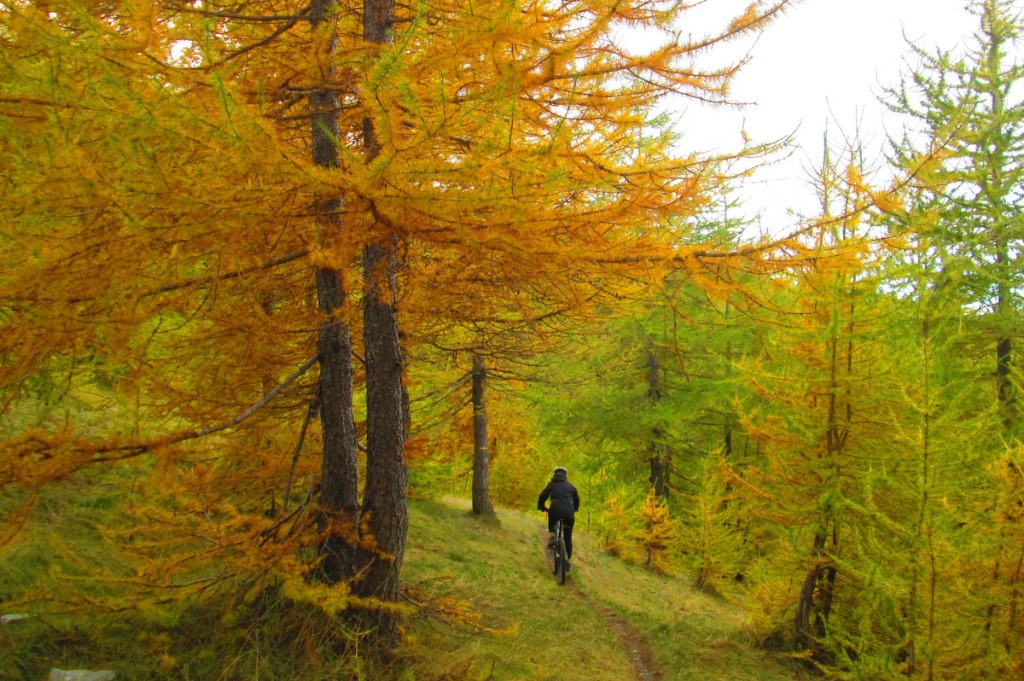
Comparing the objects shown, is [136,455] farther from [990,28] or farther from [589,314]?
[990,28]

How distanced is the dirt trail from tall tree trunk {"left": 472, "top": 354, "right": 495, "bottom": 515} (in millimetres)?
4096

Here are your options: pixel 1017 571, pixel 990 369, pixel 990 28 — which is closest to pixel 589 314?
pixel 1017 571

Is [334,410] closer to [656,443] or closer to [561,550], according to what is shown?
[561,550]

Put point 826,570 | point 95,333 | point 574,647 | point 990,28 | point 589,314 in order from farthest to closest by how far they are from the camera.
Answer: point 990,28, point 826,570, point 574,647, point 589,314, point 95,333

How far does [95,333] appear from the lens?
366 centimetres

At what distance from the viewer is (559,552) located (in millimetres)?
9844

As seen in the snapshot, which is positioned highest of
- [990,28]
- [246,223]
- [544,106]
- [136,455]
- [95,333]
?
[990,28]

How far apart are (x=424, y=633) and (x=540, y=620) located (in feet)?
7.29

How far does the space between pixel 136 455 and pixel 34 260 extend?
1283 mm

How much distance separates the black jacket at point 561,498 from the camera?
382 inches

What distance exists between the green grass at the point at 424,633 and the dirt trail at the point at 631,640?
0.08 metres

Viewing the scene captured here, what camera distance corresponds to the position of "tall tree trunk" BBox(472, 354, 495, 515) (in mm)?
13672

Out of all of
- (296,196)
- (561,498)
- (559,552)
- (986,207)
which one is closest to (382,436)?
(296,196)

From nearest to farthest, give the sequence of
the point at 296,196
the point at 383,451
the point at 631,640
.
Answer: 1. the point at 296,196
2. the point at 383,451
3. the point at 631,640
